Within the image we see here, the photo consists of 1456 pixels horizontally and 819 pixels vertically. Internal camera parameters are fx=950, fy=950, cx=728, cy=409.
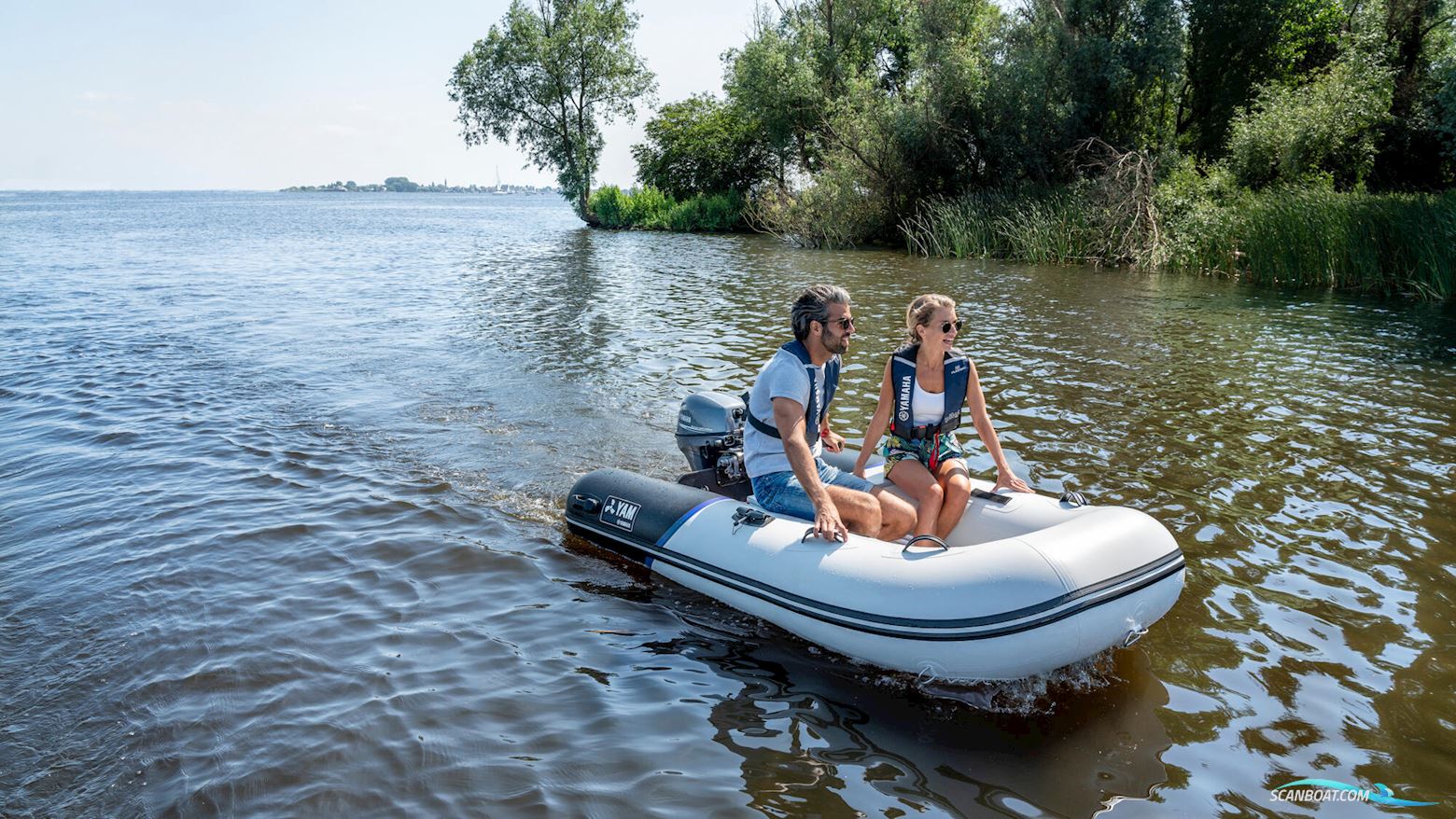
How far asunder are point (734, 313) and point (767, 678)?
947cm

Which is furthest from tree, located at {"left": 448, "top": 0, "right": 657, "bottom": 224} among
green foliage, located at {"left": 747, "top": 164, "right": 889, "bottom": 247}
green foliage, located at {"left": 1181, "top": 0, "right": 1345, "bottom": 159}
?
green foliage, located at {"left": 1181, "top": 0, "right": 1345, "bottom": 159}

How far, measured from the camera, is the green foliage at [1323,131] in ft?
55.4

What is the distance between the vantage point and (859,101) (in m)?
24.9

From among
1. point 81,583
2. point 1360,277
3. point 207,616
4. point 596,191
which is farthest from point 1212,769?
point 596,191

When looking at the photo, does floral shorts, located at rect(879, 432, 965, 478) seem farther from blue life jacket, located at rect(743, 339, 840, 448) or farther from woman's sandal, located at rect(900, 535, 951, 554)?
woman's sandal, located at rect(900, 535, 951, 554)

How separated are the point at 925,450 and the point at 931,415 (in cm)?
17

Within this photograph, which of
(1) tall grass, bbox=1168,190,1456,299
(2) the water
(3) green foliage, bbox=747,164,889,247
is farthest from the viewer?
(3) green foliage, bbox=747,164,889,247

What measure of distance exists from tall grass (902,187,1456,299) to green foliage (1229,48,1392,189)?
1.21 m

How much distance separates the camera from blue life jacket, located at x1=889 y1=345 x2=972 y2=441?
460 centimetres

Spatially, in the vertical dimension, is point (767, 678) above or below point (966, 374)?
below

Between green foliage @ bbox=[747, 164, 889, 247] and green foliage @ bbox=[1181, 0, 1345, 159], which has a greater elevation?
green foliage @ bbox=[1181, 0, 1345, 159]

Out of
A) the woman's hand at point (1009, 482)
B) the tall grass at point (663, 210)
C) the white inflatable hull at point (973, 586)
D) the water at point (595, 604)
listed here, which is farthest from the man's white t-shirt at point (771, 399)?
the tall grass at point (663, 210)

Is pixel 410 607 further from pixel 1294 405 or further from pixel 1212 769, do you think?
pixel 1294 405

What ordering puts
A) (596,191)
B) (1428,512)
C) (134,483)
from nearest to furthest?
(1428,512) → (134,483) → (596,191)
